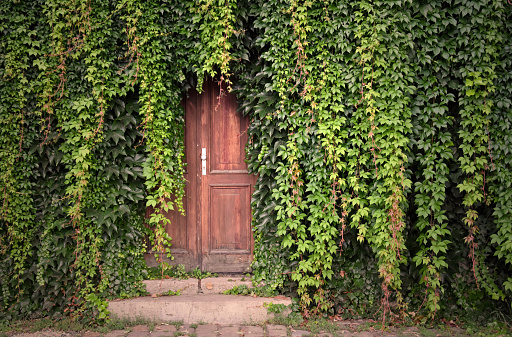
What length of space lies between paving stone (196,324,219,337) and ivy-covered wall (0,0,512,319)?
80cm

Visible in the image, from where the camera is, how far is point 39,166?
4004 millimetres

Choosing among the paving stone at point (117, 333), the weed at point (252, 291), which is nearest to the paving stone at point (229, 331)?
the weed at point (252, 291)

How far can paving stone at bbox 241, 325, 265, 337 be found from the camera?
139 inches

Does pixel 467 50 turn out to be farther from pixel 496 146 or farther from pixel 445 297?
pixel 445 297

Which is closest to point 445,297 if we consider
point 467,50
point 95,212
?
point 467,50

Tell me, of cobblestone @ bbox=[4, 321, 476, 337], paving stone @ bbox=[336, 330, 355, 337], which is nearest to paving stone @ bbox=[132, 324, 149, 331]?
cobblestone @ bbox=[4, 321, 476, 337]

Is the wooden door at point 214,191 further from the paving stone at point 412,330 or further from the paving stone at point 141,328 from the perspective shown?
the paving stone at point 412,330

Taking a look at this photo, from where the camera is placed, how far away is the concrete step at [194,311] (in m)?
3.82

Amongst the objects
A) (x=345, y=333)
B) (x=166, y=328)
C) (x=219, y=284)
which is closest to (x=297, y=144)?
(x=219, y=284)

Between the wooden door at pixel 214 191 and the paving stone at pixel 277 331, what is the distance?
920mm

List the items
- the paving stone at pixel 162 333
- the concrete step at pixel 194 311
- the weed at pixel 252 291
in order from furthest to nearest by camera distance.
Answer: the weed at pixel 252 291
the concrete step at pixel 194 311
the paving stone at pixel 162 333

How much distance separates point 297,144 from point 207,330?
226 cm

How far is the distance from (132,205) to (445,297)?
3.82m

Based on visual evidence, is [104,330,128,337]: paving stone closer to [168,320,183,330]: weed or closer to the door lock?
[168,320,183,330]: weed
